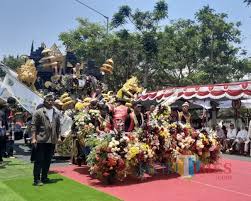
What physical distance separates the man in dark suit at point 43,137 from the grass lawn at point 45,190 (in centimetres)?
29

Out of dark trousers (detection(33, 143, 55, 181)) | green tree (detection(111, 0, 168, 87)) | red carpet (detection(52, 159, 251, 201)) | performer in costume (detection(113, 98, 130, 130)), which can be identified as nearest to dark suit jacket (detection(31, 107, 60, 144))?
dark trousers (detection(33, 143, 55, 181))

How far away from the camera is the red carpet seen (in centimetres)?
718

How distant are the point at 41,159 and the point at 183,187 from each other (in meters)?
2.90

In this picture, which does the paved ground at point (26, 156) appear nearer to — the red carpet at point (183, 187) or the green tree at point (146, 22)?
the red carpet at point (183, 187)

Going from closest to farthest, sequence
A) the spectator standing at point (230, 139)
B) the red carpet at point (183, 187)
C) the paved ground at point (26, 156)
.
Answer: the red carpet at point (183, 187), the paved ground at point (26, 156), the spectator standing at point (230, 139)

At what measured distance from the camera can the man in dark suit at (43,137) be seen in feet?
26.8

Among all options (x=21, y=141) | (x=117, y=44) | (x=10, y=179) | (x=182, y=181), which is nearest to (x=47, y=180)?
(x=10, y=179)

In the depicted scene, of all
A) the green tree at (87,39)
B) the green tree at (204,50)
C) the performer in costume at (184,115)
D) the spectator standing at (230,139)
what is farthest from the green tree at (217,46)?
the performer in costume at (184,115)

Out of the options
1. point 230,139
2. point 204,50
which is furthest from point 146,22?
point 230,139

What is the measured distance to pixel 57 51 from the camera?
1581cm

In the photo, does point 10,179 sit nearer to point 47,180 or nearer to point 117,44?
point 47,180

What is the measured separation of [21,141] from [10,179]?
10.2m

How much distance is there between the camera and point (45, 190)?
7617 millimetres

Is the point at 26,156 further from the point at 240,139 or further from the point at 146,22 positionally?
the point at 146,22
